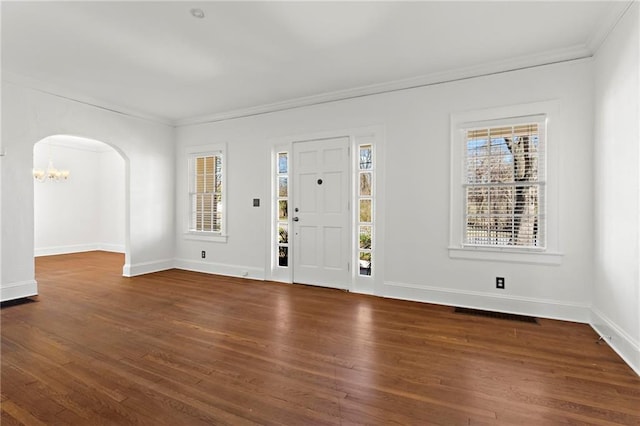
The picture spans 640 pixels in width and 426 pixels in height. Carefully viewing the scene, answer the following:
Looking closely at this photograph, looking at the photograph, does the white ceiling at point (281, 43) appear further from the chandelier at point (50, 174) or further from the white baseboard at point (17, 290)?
the chandelier at point (50, 174)

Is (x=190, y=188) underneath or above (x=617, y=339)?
above

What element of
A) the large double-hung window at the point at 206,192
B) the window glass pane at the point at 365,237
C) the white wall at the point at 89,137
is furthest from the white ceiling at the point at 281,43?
the window glass pane at the point at 365,237

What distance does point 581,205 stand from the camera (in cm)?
334

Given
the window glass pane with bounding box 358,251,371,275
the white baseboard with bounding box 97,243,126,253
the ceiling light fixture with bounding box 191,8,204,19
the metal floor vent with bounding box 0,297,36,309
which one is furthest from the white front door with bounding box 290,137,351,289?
the white baseboard with bounding box 97,243,126,253

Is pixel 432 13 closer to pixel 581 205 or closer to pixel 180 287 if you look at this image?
pixel 581 205

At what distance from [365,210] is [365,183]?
1.24 ft

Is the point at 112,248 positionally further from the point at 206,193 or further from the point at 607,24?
the point at 607,24

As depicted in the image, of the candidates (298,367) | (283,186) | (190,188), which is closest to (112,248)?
(190,188)

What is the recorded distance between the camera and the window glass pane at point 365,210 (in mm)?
4523

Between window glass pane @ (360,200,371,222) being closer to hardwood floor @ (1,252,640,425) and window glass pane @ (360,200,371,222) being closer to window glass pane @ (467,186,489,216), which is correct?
hardwood floor @ (1,252,640,425)

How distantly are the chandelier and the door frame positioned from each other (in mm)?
5520

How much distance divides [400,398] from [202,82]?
416 cm

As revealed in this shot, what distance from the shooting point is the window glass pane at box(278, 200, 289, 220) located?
17.0ft

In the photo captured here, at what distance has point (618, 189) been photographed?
2697mm
